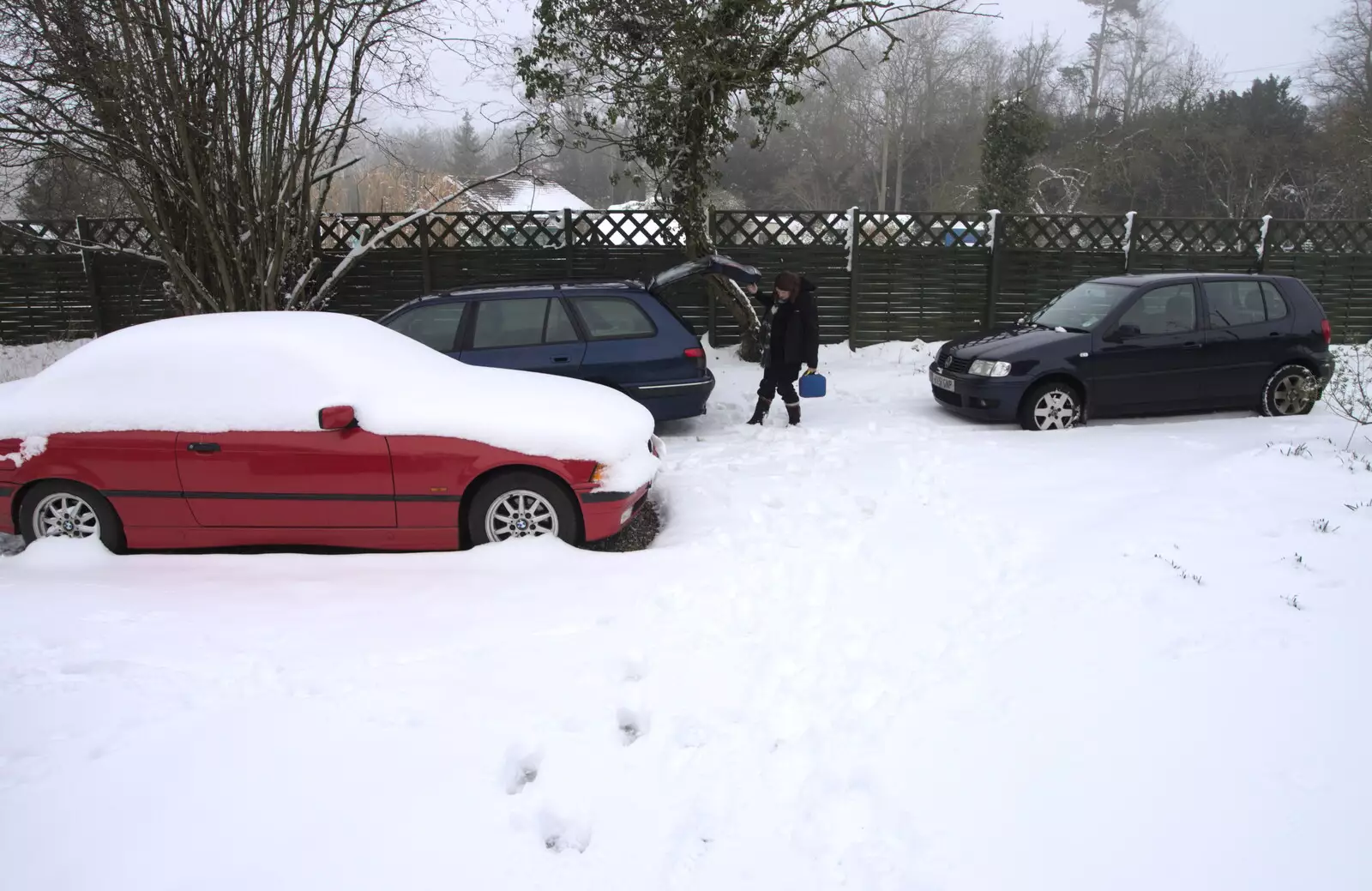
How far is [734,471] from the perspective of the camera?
19.7 feet

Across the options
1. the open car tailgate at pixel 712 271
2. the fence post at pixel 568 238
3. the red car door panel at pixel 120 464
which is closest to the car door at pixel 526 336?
the open car tailgate at pixel 712 271

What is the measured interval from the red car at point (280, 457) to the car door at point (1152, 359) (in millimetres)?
5049

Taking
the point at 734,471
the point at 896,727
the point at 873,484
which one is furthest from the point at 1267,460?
the point at 896,727

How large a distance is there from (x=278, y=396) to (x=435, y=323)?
2575mm

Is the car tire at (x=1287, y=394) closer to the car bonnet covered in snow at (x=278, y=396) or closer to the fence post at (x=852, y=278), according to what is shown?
the fence post at (x=852, y=278)

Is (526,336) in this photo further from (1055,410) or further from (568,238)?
(1055,410)

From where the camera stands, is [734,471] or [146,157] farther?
[146,157]

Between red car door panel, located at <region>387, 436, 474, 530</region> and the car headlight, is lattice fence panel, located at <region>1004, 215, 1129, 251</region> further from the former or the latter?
red car door panel, located at <region>387, 436, 474, 530</region>

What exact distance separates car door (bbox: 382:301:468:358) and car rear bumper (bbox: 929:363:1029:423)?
4.66 meters

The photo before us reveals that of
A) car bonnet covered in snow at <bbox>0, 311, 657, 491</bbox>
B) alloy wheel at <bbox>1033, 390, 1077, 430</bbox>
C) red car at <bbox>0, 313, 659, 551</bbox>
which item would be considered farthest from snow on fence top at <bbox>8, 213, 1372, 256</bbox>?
red car at <bbox>0, 313, 659, 551</bbox>

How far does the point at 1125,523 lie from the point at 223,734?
466 centimetres

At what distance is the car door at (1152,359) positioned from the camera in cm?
730

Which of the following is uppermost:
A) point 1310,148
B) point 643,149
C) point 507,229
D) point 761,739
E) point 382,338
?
point 1310,148

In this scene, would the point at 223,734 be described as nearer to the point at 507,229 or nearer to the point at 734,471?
the point at 734,471
